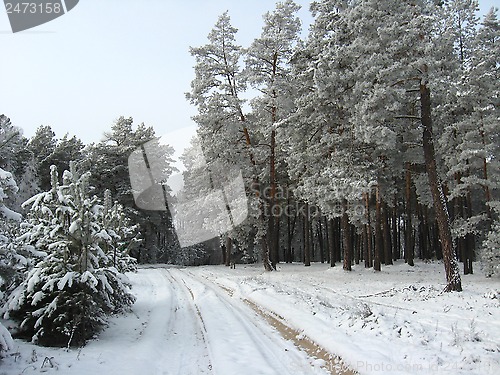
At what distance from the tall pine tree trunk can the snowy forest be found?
0.05 metres

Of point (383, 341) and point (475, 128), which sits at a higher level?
point (475, 128)

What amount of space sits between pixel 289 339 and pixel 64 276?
486 centimetres

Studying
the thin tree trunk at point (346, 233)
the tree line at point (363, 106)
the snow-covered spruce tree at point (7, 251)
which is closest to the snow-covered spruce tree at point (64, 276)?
the snow-covered spruce tree at point (7, 251)

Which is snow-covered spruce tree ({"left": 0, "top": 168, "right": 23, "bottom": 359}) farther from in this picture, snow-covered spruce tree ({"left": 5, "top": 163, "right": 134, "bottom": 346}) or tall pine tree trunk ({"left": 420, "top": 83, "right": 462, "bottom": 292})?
tall pine tree trunk ({"left": 420, "top": 83, "right": 462, "bottom": 292})

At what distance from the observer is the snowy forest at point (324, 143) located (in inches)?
339

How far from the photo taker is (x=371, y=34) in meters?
17.3

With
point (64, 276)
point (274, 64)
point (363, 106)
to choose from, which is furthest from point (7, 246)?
point (274, 64)

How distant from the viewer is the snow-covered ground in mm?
6570

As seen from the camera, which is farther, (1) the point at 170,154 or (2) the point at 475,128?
(1) the point at 170,154

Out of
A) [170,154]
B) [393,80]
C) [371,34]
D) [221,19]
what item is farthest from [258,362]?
[170,154]

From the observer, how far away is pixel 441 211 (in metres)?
14.8

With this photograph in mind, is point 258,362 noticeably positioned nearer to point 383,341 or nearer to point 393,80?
point 383,341

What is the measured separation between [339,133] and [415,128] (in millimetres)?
5043

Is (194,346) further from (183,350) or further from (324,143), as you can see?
(324,143)
